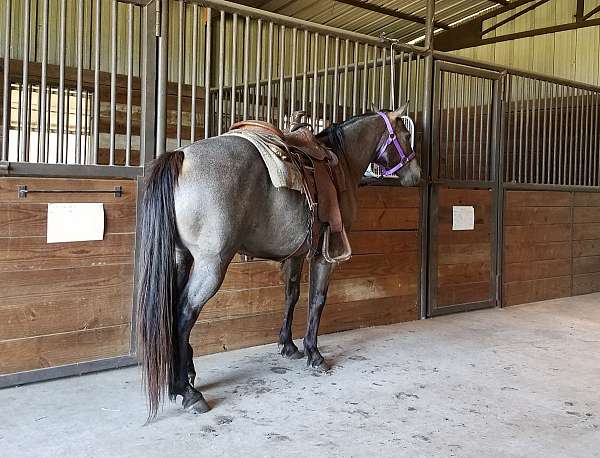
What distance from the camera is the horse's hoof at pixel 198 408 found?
212 centimetres

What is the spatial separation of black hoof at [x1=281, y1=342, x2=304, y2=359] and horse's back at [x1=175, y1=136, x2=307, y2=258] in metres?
0.74

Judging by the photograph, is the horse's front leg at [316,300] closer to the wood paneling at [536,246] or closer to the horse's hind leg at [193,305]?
the horse's hind leg at [193,305]

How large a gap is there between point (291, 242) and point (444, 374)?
1055 millimetres

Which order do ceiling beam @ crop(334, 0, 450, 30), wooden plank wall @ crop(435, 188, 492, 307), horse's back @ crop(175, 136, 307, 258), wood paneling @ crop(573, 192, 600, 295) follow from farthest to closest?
ceiling beam @ crop(334, 0, 450, 30)
wood paneling @ crop(573, 192, 600, 295)
wooden plank wall @ crop(435, 188, 492, 307)
horse's back @ crop(175, 136, 307, 258)

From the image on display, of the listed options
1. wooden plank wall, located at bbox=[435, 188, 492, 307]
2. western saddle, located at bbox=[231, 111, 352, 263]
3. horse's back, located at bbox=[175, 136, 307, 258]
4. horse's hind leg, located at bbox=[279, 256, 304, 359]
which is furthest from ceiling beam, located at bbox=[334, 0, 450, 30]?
horse's back, located at bbox=[175, 136, 307, 258]

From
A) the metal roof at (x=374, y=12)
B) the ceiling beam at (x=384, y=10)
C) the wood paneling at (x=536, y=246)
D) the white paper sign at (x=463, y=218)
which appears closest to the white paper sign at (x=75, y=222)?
the white paper sign at (x=463, y=218)

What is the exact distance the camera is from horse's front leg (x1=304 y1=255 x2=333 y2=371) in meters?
2.76

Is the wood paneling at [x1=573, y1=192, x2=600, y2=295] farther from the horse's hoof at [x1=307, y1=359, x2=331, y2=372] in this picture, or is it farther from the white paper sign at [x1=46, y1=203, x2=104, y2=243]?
the white paper sign at [x1=46, y1=203, x2=104, y2=243]

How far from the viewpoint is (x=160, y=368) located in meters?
1.96

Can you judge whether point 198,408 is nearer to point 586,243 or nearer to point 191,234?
point 191,234

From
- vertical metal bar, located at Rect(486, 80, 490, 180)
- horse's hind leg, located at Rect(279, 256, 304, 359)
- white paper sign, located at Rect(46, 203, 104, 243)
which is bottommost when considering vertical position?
horse's hind leg, located at Rect(279, 256, 304, 359)

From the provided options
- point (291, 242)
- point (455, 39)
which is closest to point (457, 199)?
point (291, 242)

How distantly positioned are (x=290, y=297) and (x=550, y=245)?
3.07 m

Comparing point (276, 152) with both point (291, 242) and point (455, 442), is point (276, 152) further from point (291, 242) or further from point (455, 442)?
point (455, 442)
